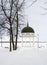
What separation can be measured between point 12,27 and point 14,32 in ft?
3.12

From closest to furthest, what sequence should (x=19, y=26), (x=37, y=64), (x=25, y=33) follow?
(x=37, y=64)
(x=19, y=26)
(x=25, y=33)

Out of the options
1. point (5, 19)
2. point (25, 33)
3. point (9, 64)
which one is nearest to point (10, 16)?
point (5, 19)

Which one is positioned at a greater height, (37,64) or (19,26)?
(19,26)

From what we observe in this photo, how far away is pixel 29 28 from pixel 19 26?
8585mm

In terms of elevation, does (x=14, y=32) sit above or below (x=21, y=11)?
below

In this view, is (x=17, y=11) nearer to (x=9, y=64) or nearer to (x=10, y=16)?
(x=10, y=16)

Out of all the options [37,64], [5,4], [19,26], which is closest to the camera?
[37,64]

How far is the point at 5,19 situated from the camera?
49.4ft

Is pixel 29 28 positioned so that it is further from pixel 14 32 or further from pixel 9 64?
pixel 9 64

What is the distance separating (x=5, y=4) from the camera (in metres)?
14.7

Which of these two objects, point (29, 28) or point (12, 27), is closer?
point (12, 27)

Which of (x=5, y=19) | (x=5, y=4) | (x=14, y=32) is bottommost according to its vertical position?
(x=14, y=32)

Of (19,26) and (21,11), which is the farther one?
(19,26)

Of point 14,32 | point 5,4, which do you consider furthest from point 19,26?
point 5,4
